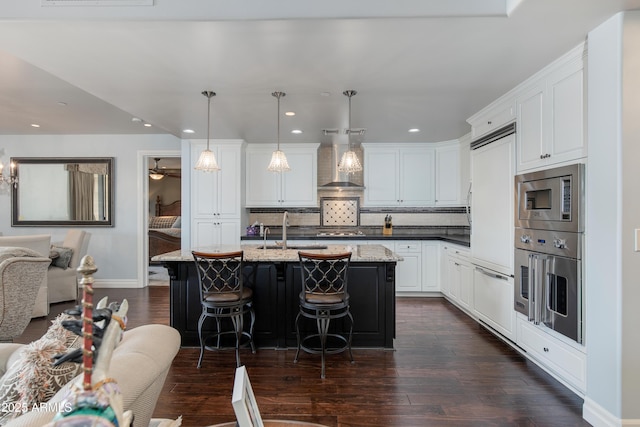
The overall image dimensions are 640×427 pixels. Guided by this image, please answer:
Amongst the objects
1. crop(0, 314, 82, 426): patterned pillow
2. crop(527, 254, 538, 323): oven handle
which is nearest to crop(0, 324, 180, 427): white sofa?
crop(0, 314, 82, 426): patterned pillow

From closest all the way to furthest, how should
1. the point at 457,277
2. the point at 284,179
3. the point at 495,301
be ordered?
the point at 495,301 < the point at 457,277 < the point at 284,179

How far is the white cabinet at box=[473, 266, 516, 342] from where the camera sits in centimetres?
312

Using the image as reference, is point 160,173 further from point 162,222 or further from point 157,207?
point 157,207

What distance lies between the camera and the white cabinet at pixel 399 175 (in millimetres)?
5359

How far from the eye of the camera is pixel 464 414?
2127 mm

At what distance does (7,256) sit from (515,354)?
4.60 m

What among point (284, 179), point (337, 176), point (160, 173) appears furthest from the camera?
point (160, 173)

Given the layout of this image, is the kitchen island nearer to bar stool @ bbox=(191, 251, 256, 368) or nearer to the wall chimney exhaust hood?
bar stool @ bbox=(191, 251, 256, 368)

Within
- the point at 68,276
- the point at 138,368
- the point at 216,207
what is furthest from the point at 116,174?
the point at 138,368

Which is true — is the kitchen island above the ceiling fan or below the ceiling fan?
below

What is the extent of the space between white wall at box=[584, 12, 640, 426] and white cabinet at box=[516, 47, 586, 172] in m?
0.24

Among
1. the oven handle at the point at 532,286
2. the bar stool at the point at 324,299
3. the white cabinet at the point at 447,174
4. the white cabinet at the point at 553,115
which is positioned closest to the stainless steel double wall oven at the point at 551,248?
the oven handle at the point at 532,286

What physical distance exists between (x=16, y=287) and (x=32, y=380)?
2594 mm

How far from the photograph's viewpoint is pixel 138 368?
1.06m
